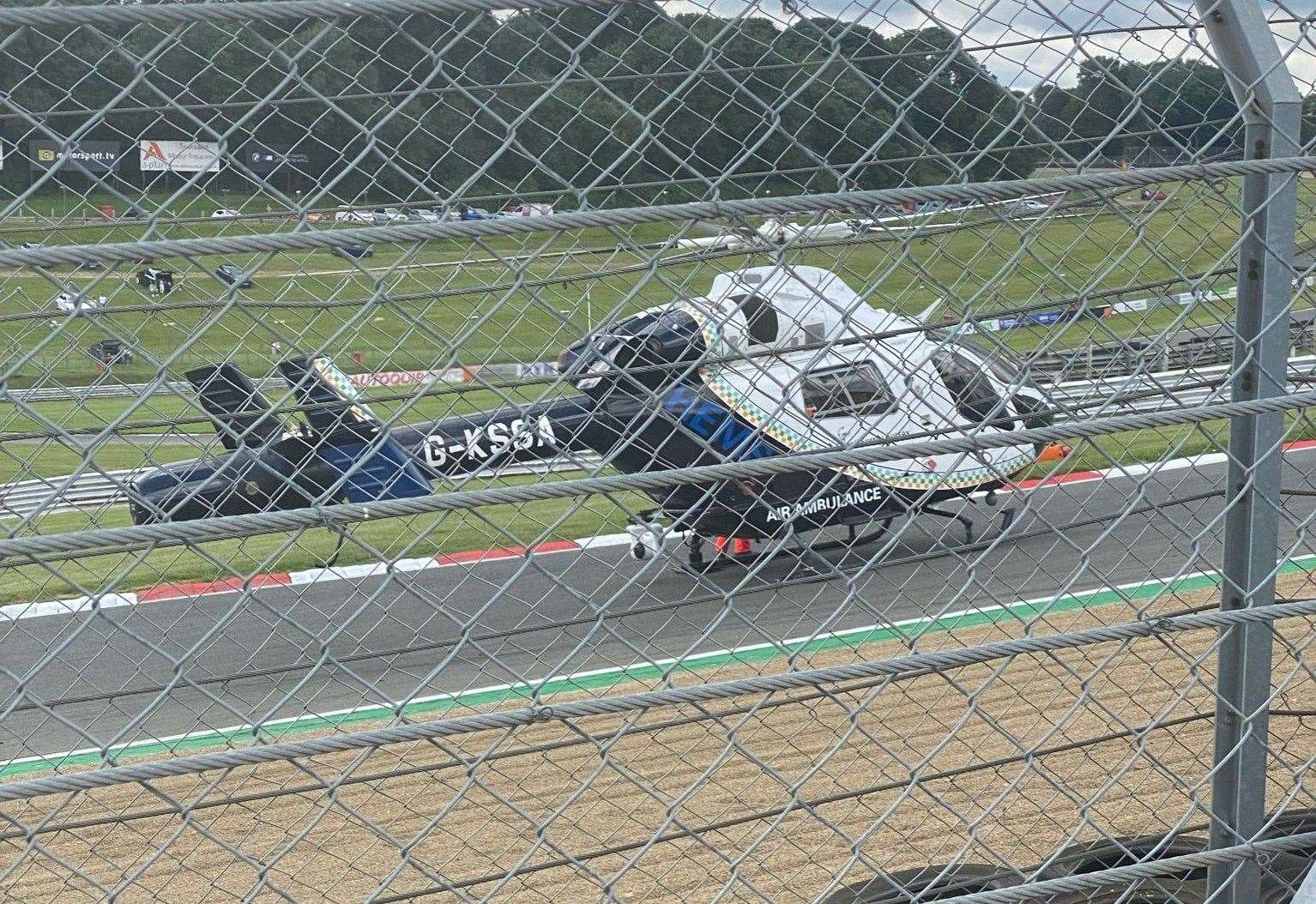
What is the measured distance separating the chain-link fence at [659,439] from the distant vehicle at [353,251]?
2 cm

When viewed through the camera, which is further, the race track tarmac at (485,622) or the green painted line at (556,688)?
the race track tarmac at (485,622)

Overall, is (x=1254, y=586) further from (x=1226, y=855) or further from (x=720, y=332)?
(x=720, y=332)

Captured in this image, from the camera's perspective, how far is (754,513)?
7.37 m

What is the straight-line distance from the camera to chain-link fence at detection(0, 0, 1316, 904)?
1547mm

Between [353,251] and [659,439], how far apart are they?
16.8 feet

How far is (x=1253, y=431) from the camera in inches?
69.9

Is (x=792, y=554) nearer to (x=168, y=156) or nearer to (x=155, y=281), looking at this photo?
(x=168, y=156)

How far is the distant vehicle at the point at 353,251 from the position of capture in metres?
1.37

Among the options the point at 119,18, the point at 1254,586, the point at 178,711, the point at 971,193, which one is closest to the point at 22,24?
the point at 119,18

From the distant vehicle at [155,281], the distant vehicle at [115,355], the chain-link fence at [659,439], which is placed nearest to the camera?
the chain-link fence at [659,439]

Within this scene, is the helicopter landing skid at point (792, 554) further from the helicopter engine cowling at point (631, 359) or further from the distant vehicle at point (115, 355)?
the distant vehicle at point (115, 355)

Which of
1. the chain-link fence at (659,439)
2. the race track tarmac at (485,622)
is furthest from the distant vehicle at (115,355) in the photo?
the race track tarmac at (485,622)

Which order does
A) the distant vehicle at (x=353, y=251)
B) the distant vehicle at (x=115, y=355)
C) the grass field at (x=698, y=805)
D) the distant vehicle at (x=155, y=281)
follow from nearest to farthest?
1. the distant vehicle at (x=353, y=251)
2. the distant vehicle at (x=115, y=355)
3. the grass field at (x=698, y=805)
4. the distant vehicle at (x=155, y=281)

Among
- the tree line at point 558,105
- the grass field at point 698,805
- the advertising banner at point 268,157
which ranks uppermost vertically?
the tree line at point 558,105
